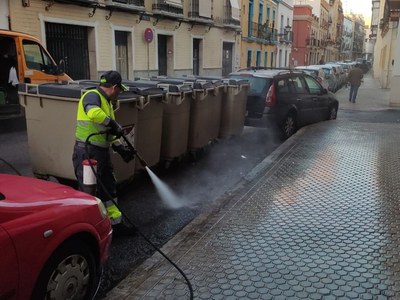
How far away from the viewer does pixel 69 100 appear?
4941 mm

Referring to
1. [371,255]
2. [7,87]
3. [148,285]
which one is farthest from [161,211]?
[7,87]

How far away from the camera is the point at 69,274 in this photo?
2.83 metres

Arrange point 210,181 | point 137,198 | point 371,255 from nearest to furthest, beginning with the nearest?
1. point 371,255
2. point 137,198
3. point 210,181

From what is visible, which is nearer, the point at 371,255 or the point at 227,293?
the point at 227,293

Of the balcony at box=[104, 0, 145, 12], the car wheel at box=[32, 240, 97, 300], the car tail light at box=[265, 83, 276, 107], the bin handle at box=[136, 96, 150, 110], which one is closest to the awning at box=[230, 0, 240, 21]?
the balcony at box=[104, 0, 145, 12]

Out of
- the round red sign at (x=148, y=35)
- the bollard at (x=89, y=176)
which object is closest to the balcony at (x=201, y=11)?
the round red sign at (x=148, y=35)

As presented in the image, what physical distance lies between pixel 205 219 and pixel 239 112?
14.6ft

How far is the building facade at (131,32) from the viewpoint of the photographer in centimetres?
1466

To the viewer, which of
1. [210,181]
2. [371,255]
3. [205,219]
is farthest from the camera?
Answer: [210,181]

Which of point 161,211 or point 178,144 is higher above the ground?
point 178,144

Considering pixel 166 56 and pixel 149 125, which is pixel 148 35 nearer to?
pixel 166 56

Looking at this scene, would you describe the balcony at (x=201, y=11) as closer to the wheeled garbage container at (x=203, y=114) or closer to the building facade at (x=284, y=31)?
the wheeled garbage container at (x=203, y=114)

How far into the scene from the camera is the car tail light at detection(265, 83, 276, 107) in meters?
9.46

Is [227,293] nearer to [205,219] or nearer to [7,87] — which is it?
[205,219]
